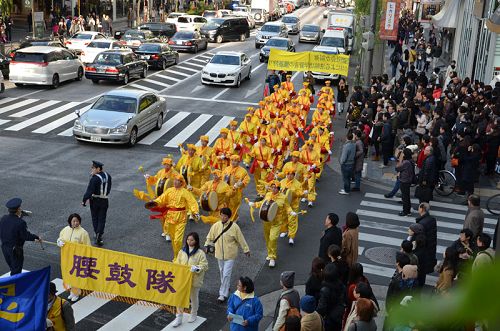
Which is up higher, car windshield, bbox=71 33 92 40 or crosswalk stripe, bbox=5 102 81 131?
car windshield, bbox=71 33 92 40

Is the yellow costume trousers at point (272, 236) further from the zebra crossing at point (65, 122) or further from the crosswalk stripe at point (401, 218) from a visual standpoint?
the zebra crossing at point (65, 122)

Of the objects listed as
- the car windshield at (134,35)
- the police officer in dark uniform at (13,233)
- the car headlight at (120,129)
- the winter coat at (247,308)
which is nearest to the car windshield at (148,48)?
the car windshield at (134,35)

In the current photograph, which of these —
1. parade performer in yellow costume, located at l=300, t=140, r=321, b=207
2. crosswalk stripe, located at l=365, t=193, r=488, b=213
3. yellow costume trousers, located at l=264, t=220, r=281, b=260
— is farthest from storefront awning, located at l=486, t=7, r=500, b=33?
yellow costume trousers, located at l=264, t=220, r=281, b=260

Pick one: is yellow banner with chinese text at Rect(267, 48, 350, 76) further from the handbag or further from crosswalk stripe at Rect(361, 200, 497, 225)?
the handbag

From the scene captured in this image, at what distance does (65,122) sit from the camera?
2380 cm

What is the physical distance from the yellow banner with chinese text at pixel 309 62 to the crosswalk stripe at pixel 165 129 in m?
5.26

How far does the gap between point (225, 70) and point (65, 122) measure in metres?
10.8

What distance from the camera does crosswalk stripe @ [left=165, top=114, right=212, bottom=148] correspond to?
2211cm

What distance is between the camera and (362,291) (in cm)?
747

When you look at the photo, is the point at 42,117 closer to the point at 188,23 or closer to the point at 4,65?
the point at 4,65

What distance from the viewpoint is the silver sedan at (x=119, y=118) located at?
805 inches

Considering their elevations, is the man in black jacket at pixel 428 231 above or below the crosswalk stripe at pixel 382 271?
above

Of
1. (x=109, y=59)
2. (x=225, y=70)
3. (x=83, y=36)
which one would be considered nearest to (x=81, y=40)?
(x=83, y=36)

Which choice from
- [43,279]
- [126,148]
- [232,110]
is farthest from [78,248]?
[232,110]
